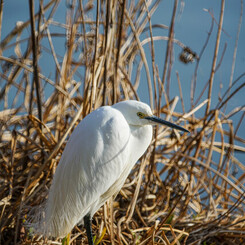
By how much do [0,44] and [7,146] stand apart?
0.43 metres

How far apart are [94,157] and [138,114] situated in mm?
168

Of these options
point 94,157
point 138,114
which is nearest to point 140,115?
point 138,114

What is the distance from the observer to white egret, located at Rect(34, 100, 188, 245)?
3.42ft

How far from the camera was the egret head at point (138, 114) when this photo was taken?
1040mm

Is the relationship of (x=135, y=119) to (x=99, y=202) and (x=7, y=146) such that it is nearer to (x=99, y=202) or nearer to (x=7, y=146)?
(x=99, y=202)

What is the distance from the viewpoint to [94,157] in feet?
3.46

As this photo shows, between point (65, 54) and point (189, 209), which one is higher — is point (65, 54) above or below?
above

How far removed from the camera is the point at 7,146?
158cm

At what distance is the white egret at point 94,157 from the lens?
3.42 feet

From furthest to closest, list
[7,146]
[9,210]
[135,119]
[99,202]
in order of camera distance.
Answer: [7,146]
[9,210]
[99,202]
[135,119]

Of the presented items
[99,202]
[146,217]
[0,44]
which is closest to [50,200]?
[99,202]

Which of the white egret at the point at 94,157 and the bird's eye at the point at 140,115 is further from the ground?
the bird's eye at the point at 140,115

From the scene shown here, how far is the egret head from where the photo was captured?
104 centimetres

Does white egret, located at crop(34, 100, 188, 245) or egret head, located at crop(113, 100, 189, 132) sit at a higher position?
egret head, located at crop(113, 100, 189, 132)
